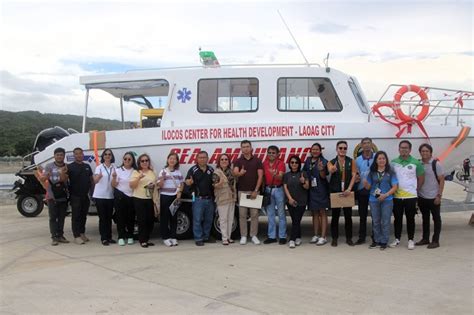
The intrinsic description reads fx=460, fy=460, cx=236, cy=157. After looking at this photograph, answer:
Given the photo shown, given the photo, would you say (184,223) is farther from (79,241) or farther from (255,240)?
(79,241)

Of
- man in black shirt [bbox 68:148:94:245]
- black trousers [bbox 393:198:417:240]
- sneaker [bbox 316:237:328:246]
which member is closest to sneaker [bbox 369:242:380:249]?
black trousers [bbox 393:198:417:240]

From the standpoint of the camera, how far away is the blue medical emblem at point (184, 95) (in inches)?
308

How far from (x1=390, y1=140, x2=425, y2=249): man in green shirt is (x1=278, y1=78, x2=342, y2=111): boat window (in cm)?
137

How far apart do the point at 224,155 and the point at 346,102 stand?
2.23m

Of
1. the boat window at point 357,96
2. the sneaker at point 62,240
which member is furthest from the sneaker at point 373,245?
the sneaker at point 62,240

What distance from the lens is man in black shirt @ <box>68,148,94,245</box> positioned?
738 centimetres

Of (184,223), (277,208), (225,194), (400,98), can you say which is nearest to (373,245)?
(277,208)

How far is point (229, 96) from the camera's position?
777cm

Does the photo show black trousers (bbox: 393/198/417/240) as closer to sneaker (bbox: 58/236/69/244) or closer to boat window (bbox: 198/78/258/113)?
boat window (bbox: 198/78/258/113)

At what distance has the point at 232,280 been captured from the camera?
529 centimetres

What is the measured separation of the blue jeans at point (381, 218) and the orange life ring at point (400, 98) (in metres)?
1.47

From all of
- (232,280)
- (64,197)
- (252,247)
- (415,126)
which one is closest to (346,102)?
(415,126)

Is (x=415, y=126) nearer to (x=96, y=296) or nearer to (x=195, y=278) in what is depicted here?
(x=195, y=278)

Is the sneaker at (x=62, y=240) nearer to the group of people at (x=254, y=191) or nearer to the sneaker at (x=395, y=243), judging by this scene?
the group of people at (x=254, y=191)
